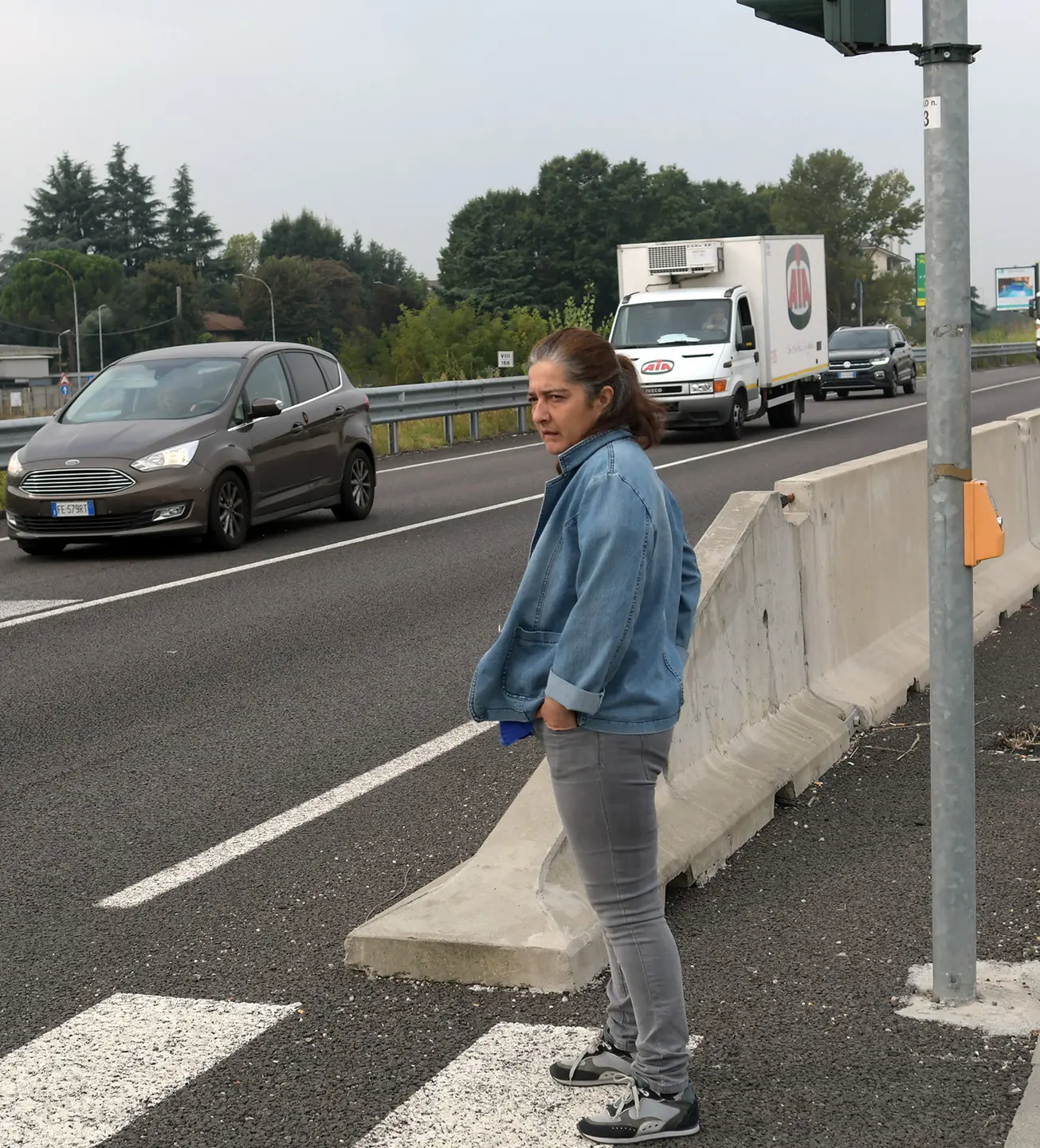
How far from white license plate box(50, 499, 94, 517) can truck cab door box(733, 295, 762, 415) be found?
14.5 metres

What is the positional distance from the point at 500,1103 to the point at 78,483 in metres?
10.6

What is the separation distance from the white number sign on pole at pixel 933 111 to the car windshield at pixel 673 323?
72.7 ft

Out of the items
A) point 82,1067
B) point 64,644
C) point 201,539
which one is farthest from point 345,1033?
point 201,539

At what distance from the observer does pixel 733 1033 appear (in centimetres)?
420

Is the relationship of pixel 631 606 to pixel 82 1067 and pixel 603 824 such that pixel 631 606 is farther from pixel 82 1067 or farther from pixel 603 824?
pixel 82 1067

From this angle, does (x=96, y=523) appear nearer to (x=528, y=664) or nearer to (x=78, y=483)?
(x=78, y=483)

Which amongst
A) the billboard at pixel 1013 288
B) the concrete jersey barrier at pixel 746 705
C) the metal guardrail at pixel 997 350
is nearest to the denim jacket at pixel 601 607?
the concrete jersey barrier at pixel 746 705

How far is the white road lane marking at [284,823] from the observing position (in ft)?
18.1

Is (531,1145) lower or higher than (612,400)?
lower

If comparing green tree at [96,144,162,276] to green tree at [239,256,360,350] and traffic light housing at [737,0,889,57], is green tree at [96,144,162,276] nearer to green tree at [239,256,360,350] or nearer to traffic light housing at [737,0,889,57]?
green tree at [239,256,360,350]

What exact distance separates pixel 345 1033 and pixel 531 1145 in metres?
0.79

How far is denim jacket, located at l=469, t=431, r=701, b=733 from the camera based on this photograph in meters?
3.47

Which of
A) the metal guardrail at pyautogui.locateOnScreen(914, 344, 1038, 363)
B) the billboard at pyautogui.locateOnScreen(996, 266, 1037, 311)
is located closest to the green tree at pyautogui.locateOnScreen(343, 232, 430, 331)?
the billboard at pyautogui.locateOnScreen(996, 266, 1037, 311)

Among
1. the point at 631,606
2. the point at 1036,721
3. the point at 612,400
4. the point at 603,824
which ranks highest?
the point at 612,400
